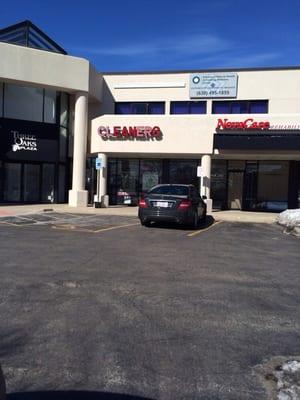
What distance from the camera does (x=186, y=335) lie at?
5.55m

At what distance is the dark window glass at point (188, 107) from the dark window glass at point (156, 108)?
0.62m

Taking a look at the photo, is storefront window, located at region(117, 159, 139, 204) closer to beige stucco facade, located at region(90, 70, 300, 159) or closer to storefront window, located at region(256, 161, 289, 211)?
beige stucco facade, located at region(90, 70, 300, 159)

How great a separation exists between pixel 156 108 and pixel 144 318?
2477cm

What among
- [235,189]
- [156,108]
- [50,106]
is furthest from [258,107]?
[50,106]

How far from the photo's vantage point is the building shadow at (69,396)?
3.98 meters

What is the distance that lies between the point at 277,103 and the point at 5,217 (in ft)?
53.5

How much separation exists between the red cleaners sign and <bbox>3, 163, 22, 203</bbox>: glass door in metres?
11.4

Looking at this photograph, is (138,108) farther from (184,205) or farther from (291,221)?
(184,205)

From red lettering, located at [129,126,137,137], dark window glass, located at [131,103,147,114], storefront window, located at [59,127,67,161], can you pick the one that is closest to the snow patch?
red lettering, located at [129,126,137,137]

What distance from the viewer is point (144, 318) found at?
20.2ft

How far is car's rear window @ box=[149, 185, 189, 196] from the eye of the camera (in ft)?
57.6

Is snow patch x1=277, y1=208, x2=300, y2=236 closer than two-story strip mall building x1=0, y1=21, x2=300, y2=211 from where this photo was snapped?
Yes

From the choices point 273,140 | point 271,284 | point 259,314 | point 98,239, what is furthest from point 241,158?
point 259,314

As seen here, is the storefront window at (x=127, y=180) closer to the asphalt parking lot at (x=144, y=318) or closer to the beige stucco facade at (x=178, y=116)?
the beige stucco facade at (x=178, y=116)
